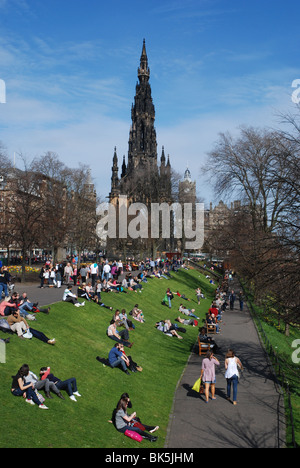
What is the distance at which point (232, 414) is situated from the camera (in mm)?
13750

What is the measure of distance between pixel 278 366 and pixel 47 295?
486 inches

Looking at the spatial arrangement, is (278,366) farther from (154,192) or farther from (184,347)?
(154,192)

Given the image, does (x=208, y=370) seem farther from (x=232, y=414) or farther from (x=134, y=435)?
(x=134, y=435)

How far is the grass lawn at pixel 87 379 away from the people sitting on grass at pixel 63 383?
0.28 meters

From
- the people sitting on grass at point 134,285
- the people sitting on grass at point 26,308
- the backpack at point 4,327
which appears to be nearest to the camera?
the backpack at point 4,327

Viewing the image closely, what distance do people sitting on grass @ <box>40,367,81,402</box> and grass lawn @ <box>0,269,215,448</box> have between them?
276 millimetres

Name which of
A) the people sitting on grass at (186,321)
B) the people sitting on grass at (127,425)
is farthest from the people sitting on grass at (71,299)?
the people sitting on grass at (127,425)

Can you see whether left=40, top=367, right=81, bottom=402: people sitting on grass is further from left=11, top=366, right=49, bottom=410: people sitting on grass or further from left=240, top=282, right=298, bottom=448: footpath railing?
left=240, top=282, right=298, bottom=448: footpath railing

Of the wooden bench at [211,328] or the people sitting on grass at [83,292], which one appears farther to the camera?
the wooden bench at [211,328]

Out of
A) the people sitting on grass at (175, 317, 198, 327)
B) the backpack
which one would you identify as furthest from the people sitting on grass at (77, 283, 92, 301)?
the backpack

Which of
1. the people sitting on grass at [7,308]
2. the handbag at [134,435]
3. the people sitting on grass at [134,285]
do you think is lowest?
the handbag at [134,435]

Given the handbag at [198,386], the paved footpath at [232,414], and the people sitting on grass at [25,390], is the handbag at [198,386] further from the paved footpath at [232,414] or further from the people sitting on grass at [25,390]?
the people sitting on grass at [25,390]

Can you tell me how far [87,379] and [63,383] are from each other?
175 centimetres

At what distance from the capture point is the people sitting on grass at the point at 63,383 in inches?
508
